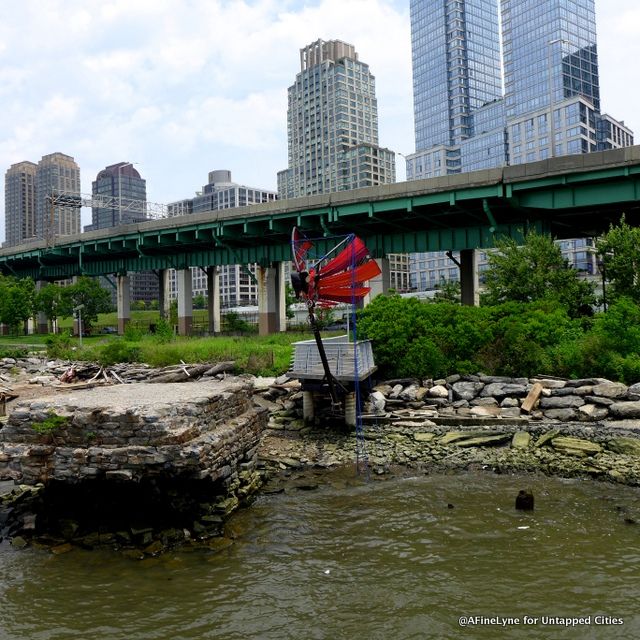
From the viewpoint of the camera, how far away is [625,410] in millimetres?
17453

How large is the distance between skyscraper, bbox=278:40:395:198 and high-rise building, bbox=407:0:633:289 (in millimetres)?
14128

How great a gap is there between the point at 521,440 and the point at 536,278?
45.2 ft

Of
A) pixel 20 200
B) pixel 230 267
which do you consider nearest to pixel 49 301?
pixel 230 267

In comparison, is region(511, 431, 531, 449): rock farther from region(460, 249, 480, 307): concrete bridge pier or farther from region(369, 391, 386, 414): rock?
region(460, 249, 480, 307): concrete bridge pier

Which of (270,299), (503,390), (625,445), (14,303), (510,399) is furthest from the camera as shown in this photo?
(14,303)

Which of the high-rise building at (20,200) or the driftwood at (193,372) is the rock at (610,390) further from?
the high-rise building at (20,200)

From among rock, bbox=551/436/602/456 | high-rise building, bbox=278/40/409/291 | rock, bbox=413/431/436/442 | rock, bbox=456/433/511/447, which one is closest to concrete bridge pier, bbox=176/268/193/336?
rock, bbox=413/431/436/442

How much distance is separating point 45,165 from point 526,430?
20448 cm

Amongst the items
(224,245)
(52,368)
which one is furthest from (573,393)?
(224,245)

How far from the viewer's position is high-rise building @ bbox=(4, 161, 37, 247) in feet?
613

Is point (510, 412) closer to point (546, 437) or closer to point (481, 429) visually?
point (481, 429)

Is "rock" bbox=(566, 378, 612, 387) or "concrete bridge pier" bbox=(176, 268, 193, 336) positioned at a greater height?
"concrete bridge pier" bbox=(176, 268, 193, 336)

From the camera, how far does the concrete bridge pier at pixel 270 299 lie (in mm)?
49812

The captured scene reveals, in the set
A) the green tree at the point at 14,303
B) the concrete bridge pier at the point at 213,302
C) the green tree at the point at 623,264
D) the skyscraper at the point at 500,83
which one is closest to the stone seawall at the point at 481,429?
the green tree at the point at 623,264
